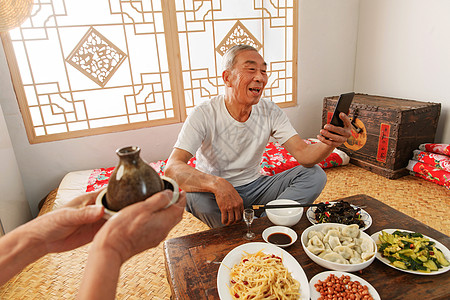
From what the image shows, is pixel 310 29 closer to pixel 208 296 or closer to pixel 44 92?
pixel 44 92

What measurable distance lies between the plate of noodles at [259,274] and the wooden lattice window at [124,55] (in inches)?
102

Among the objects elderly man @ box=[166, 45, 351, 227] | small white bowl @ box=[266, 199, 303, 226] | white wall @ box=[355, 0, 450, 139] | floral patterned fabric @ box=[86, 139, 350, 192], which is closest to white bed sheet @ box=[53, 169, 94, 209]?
floral patterned fabric @ box=[86, 139, 350, 192]

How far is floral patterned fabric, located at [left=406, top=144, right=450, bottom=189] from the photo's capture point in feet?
9.20

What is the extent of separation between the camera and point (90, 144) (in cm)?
325

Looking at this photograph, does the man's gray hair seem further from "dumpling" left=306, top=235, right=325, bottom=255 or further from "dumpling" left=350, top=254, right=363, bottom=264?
"dumpling" left=350, top=254, right=363, bottom=264

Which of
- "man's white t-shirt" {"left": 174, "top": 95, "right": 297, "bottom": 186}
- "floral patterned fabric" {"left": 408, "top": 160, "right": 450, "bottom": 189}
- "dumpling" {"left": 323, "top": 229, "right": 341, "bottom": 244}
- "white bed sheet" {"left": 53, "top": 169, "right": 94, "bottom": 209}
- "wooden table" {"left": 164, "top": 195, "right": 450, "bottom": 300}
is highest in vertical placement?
"man's white t-shirt" {"left": 174, "top": 95, "right": 297, "bottom": 186}

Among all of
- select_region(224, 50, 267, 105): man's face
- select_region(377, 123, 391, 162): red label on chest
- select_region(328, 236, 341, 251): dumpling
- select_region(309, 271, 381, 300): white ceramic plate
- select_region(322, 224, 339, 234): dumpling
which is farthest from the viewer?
select_region(377, 123, 391, 162): red label on chest

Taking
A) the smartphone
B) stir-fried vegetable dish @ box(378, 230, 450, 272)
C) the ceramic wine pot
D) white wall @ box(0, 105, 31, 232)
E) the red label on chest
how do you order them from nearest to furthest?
the ceramic wine pot, stir-fried vegetable dish @ box(378, 230, 450, 272), the smartphone, white wall @ box(0, 105, 31, 232), the red label on chest

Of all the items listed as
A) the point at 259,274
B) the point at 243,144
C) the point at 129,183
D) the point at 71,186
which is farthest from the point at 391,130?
the point at 71,186

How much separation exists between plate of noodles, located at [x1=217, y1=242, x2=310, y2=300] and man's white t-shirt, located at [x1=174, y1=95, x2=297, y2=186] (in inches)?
35.3

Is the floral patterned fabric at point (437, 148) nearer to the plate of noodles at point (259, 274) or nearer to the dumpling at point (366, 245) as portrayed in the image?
the dumpling at point (366, 245)

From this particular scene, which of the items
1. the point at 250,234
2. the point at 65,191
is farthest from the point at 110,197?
the point at 65,191

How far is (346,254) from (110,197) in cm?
100

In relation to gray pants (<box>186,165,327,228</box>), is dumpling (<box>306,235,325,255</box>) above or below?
above
